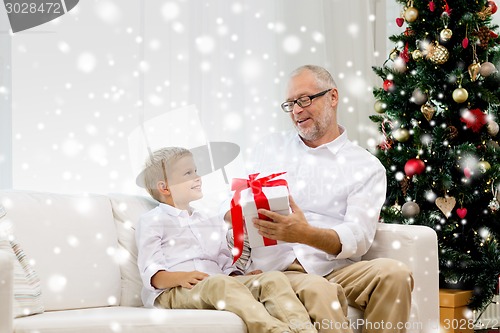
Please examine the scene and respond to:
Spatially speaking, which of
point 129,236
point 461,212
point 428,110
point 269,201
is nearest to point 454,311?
point 461,212

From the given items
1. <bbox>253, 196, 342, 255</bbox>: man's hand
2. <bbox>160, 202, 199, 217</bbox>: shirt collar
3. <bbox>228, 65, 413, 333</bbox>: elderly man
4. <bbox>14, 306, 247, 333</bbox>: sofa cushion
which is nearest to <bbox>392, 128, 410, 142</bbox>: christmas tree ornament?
<bbox>228, 65, 413, 333</bbox>: elderly man

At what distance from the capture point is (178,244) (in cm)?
246

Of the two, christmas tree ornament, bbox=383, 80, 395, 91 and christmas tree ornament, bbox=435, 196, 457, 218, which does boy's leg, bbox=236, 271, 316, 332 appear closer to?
christmas tree ornament, bbox=435, 196, 457, 218

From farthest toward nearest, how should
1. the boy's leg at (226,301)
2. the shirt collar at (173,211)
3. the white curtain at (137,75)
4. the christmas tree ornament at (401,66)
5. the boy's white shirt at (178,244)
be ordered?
the christmas tree ornament at (401,66)
the white curtain at (137,75)
the shirt collar at (173,211)
the boy's white shirt at (178,244)
the boy's leg at (226,301)

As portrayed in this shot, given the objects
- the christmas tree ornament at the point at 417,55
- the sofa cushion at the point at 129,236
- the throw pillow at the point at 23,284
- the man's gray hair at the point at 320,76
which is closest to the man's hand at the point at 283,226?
the sofa cushion at the point at 129,236

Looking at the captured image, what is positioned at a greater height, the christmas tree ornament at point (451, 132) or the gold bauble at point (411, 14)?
the gold bauble at point (411, 14)

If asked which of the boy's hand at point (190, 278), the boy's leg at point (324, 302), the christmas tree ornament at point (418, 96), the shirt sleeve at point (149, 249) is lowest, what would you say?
the boy's leg at point (324, 302)

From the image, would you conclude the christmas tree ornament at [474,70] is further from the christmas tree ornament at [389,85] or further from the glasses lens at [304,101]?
the glasses lens at [304,101]

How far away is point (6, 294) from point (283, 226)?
941 millimetres

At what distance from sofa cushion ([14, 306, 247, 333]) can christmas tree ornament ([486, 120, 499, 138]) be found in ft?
6.07

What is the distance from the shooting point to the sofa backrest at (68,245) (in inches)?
91.5

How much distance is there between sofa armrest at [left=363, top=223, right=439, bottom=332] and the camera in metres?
2.47

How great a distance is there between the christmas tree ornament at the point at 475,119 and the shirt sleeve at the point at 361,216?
34.0 inches

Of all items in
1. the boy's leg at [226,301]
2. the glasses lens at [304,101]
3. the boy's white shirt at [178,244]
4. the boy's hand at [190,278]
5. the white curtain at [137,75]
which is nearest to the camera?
the boy's leg at [226,301]
